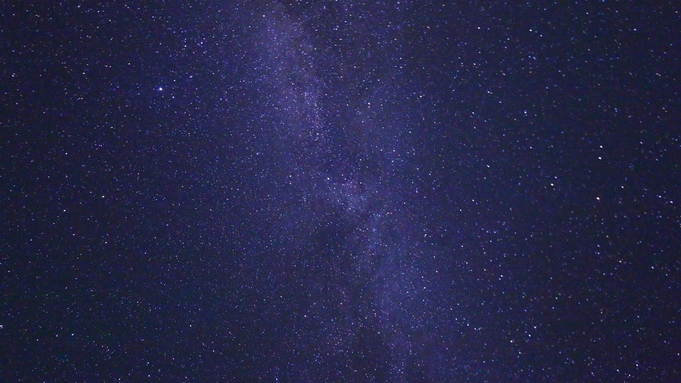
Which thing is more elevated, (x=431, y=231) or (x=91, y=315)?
(x=431, y=231)

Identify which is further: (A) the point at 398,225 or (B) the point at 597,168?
(A) the point at 398,225

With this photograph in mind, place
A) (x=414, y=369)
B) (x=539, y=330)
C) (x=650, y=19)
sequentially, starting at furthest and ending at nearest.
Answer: (x=414, y=369) < (x=539, y=330) < (x=650, y=19)

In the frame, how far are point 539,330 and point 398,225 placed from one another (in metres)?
0.43

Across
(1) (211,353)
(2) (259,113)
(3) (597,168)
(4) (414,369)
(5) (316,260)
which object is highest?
(3) (597,168)

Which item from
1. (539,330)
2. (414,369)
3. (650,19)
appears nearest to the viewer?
(650,19)

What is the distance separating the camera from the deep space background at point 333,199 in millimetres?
949

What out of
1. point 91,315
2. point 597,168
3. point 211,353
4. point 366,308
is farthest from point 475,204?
point 91,315

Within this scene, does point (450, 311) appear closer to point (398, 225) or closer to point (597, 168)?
point (398, 225)

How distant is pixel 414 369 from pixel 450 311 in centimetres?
20

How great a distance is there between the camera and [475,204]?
1.03m

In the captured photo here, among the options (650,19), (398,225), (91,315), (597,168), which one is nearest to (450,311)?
(398,225)

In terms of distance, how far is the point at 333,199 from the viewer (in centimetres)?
112

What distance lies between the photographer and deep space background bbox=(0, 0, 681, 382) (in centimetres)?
95

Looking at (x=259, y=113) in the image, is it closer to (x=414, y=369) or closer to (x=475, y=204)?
(x=475, y=204)
